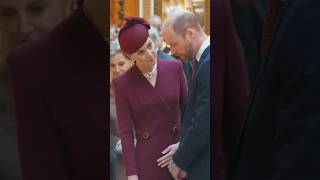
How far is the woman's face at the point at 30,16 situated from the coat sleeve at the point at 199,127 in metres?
0.68

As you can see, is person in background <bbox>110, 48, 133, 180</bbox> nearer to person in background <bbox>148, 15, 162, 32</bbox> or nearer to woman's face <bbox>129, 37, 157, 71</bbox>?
woman's face <bbox>129, 37, 157, 71</bbox>

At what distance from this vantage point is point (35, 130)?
86.8 inches

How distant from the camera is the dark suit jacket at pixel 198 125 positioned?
6.85ft

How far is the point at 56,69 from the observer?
2.22m

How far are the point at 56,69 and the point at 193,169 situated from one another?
2.38ft

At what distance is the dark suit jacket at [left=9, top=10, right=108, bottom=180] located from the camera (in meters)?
2.18

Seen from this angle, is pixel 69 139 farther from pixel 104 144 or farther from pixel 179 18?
pixel 179 18

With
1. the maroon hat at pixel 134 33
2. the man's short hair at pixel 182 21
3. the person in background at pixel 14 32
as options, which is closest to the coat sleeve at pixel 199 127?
the man's short hair at pixel 182 21
